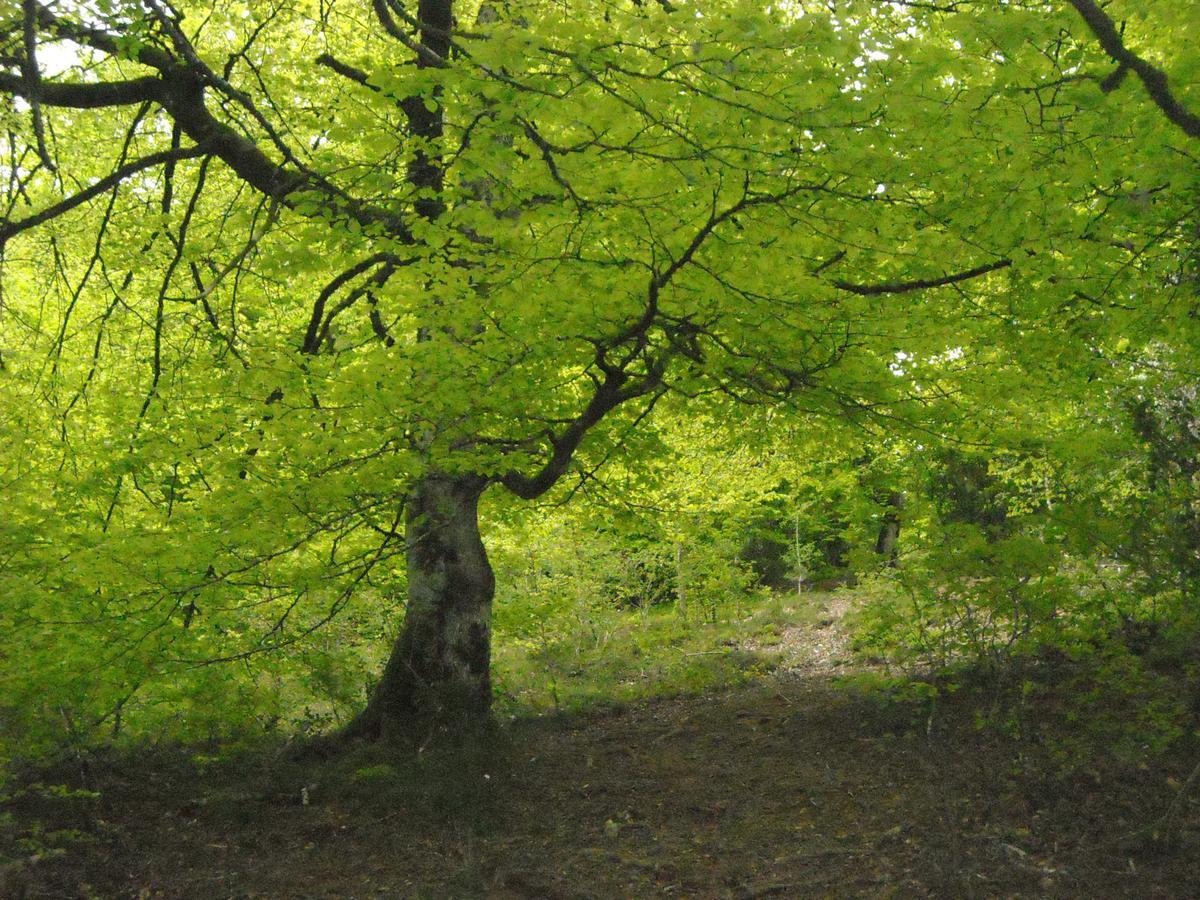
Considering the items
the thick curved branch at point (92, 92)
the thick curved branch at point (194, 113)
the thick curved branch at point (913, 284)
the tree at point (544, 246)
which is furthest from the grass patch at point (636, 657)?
the thick curved branch at point (92, 92)

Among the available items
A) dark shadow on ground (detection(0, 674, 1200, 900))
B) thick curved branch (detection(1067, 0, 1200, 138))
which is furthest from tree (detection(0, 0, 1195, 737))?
dark shadow on ground (detection(0, 674, 1200, 900))

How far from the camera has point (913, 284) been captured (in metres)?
6.37

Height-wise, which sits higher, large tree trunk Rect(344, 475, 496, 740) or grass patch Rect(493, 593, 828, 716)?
large tree trunk Rect(344, 475, 496, 740)

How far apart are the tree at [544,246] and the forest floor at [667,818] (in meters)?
0.95

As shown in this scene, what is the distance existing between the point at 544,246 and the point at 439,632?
347 centimetres

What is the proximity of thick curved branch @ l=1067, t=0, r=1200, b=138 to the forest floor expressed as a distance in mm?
3095

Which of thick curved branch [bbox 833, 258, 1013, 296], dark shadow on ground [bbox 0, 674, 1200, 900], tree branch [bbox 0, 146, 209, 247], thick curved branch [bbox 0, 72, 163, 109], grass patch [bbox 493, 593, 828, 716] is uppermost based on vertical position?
thick curved branch [bbox 0, 72, 163, 109]

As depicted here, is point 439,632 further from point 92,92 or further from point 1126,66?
point 1126,66

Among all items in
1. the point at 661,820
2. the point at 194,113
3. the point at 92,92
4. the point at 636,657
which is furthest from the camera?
the point at 636,657

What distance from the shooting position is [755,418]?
7.91 meters

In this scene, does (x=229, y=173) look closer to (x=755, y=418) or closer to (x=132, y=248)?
(x=132, y=248)

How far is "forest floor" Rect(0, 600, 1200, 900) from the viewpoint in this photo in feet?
15.6

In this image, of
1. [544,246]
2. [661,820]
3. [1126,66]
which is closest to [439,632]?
[661,820]

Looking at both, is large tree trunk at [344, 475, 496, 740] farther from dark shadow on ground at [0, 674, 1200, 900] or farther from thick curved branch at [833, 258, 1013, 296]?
thick curved branch at [833, 258, 1013, 296]
